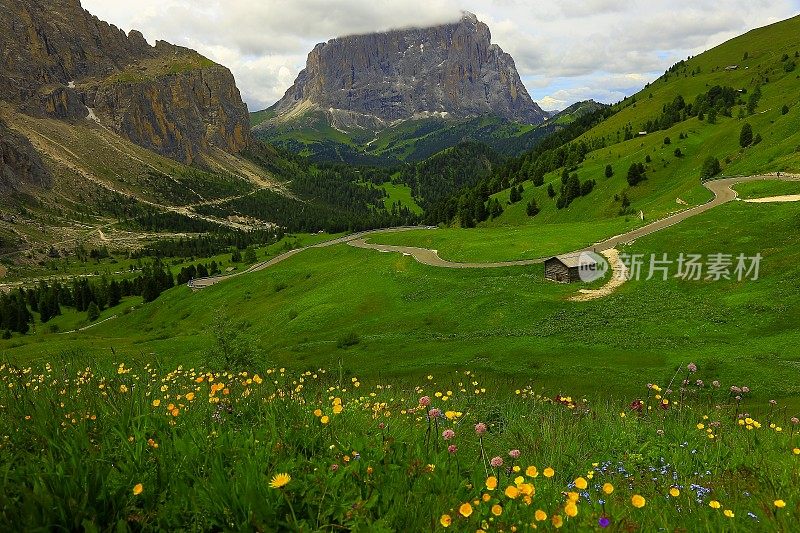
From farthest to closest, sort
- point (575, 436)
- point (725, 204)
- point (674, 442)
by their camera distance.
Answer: point (725, 204)
point (674, 442)
point (575, 436)

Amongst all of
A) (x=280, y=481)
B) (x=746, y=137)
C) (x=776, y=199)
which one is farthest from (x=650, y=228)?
(x=746, y=137)

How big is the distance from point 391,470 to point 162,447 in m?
2.30

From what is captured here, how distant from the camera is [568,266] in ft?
173

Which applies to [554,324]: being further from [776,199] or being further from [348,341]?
[776,199]

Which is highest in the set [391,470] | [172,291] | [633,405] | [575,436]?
[391,470]

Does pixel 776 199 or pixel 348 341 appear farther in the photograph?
pixel 776 199

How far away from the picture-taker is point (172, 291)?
133875 millimetres

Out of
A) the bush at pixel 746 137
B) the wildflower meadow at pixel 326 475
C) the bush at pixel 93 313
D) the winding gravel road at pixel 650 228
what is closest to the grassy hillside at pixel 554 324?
the winding gravel road at pixel 650 228

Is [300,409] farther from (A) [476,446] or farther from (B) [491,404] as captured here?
(B) [491,404]

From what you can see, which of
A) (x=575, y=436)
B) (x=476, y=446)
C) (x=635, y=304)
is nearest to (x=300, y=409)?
(x=476, y=446)
